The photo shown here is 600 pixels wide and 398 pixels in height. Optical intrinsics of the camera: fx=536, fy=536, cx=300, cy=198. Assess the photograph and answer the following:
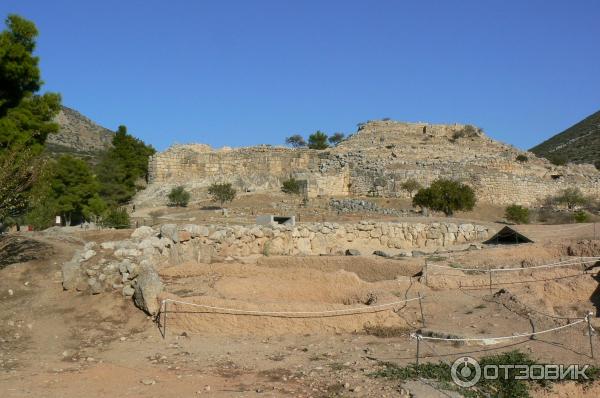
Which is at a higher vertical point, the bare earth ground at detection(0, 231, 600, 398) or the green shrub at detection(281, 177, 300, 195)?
the green shrub at detection(281, 177, 300, 195)

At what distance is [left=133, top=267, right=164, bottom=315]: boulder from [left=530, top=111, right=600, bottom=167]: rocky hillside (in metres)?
50.3

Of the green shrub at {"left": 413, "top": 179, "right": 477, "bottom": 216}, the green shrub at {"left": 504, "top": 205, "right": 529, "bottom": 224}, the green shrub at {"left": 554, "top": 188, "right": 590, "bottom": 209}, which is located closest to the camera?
the green shrub at {"left": 413, "top": 179, "right": 477, "bottom": 216}

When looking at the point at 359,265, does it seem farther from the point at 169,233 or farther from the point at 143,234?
the point at 143,234

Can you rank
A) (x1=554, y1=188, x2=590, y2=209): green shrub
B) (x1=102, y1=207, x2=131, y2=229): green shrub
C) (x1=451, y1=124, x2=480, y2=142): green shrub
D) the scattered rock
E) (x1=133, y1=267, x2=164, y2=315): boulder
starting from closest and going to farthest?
(x1=133, y1=267, x2=164, y2=315): boulder, the scattered rock, (x1=102, y1=207, x2=131, y2=229): green shrub, (x1=554, y1=188, x2=590, y2=209): green shrub, (x1=451, y1=124, x2=480, y2=142): green shrub

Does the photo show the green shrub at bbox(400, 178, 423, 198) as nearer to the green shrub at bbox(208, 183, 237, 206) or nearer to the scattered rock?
the green shrub at bbox(208, 183, 237, 206)

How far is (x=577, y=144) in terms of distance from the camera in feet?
205

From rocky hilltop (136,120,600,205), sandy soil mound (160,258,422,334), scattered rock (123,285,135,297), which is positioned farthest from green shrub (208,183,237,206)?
scattered rock (123,285,135,297)

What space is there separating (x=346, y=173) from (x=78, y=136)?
1677 inches

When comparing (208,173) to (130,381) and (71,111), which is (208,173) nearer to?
(130,381)

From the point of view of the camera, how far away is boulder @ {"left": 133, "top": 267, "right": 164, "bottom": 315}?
782cm

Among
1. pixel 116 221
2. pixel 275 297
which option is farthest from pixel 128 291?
pixel 116 221

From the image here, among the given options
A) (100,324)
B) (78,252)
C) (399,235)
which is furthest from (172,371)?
(399,235)

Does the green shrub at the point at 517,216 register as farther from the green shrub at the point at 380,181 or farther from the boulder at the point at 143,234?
the boulder at the point at 143,234

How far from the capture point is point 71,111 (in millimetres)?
71500
